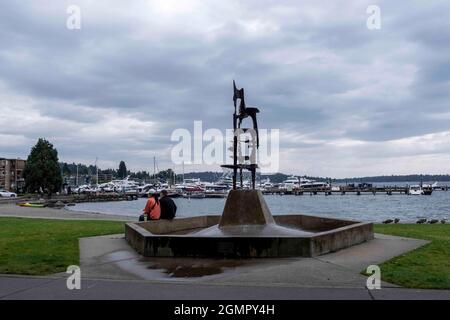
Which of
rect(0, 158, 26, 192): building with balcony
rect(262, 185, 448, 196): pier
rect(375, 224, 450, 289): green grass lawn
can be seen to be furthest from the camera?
rect(262, 185, 448, 196): pier

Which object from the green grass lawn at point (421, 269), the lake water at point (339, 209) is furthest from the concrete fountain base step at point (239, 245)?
the lake water at point (339, 209)

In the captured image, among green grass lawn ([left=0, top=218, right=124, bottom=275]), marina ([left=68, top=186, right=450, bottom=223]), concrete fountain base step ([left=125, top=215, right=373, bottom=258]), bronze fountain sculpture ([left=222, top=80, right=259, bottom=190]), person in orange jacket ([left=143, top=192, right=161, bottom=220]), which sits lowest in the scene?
marina ([left=68, top=186, right=450, bottom=223])

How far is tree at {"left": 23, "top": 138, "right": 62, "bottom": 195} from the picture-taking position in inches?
3789

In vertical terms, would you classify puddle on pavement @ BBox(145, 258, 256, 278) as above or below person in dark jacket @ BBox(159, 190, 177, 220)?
below

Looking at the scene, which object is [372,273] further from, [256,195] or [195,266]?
[256,195]

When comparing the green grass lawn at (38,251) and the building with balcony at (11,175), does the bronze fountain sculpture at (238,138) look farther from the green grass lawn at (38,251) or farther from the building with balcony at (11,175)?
the building with balcony at (11,175)

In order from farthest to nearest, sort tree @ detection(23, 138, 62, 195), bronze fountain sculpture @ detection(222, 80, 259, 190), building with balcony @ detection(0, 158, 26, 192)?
1. building with balcony @ detection(0, 158, 26, 192)
2. tree @ detection(23, 138, 62, 195)
3. bronze fountain sculpture @ detection(222, 80, 259, 190)

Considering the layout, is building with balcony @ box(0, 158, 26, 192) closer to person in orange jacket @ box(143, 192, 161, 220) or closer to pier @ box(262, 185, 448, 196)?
pier @ box(262, 185, 448, 196)

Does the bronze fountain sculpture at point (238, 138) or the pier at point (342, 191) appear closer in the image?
the bronze fountain sculpture at point (238, 138)

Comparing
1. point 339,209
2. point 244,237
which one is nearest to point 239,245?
point 244,237

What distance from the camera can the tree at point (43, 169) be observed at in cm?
9625

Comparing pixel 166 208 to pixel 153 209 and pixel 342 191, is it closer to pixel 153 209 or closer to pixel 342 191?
pixel 153 209

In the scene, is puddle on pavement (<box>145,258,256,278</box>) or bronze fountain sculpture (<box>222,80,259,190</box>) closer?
puddle on pavement (<box>145,258,256,278</box>)

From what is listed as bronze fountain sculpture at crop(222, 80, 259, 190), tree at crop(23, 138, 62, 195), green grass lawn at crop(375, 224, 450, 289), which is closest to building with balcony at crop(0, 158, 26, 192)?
tree at crop(23, 138, 62, 195)
